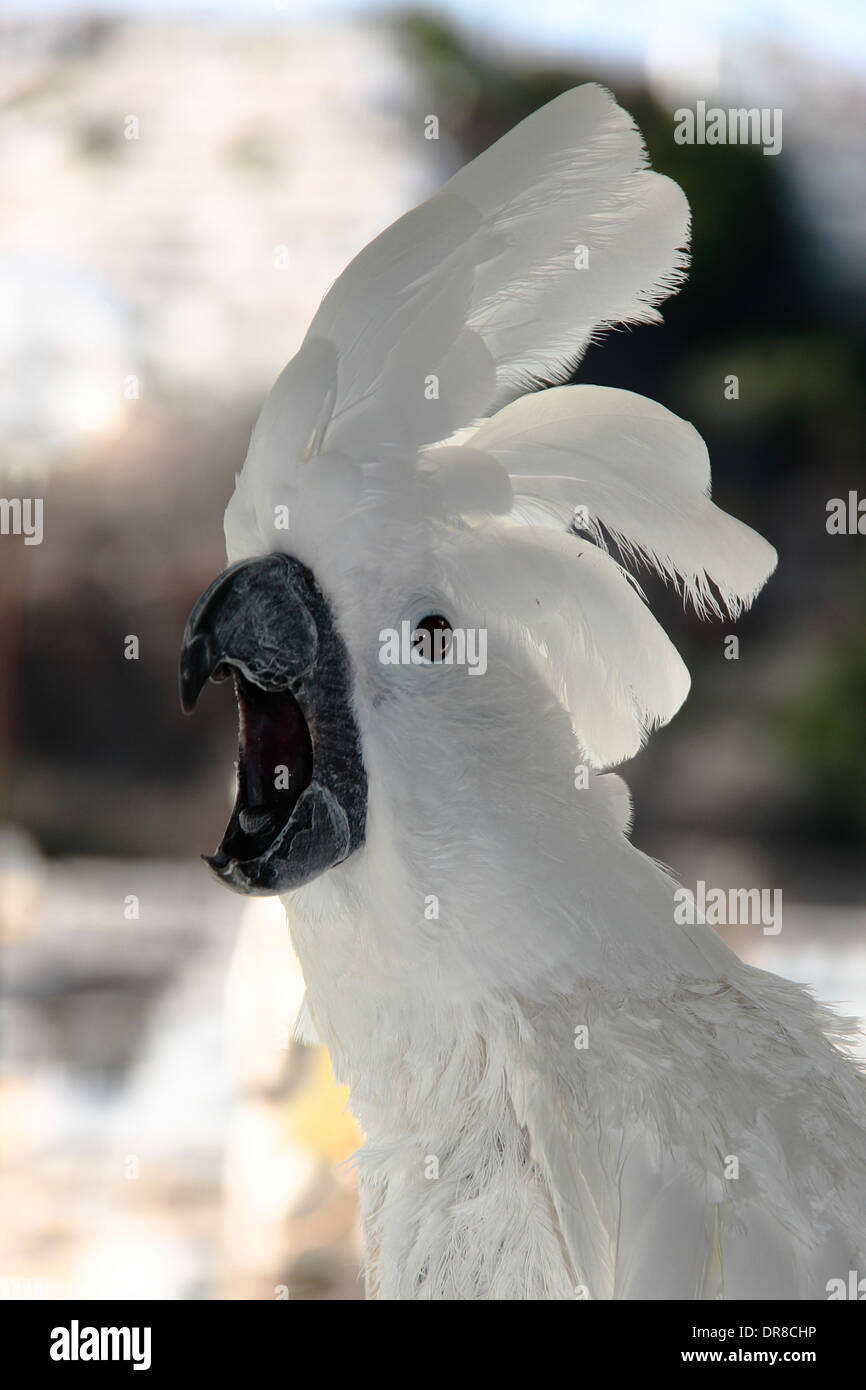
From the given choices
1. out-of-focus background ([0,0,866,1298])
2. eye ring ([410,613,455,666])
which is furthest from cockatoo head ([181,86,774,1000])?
out-of-focus background ([0,0,866,1298])

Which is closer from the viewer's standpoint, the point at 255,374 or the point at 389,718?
the point at 389,718

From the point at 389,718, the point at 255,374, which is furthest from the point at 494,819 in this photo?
the point at 255,374

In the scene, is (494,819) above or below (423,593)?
below

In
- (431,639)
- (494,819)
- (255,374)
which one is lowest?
(494,819)

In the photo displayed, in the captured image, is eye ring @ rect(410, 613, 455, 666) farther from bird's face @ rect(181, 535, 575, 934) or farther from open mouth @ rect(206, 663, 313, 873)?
open mouth @ rect(206, 663, 313, 873)

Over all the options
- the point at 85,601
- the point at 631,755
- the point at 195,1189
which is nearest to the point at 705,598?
the point at 631,755

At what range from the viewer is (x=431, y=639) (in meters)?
0.84

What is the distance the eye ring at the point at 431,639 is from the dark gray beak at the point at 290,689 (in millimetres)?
53

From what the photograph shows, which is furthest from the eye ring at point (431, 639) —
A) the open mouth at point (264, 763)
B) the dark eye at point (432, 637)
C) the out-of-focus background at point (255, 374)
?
the out-of-focus background at point (255, 374)

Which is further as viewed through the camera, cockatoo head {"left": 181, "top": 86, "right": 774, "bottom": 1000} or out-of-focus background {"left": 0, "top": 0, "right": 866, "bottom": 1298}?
out-of-focus background {"left": 0, "top": 0, "right": 866, "bottom": 1298}

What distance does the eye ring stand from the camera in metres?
0.83

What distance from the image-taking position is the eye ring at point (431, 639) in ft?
2.73

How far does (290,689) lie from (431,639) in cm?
11

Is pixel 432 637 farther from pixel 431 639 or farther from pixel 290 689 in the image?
pixel 290 689
